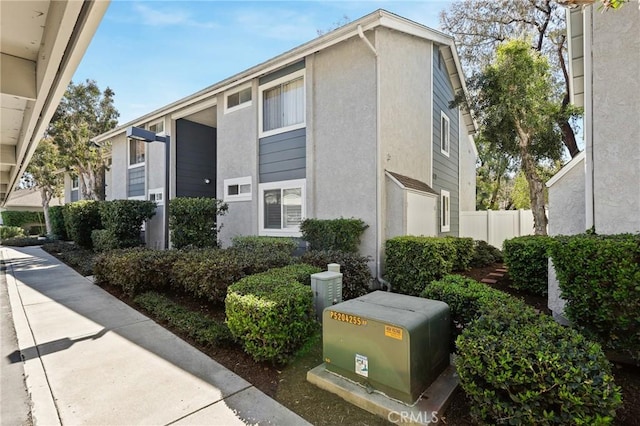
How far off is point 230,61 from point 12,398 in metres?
10.4

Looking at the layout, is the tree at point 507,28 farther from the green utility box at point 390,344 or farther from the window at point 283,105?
the green utility box at point 390,344

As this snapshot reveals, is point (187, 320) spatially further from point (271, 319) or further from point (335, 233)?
point (335, 233)

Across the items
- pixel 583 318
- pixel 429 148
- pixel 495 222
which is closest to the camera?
pixel 583 318

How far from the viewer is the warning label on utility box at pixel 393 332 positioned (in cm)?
292

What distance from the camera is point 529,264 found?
6070 millimetres

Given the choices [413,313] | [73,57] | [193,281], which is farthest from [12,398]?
[413,313]

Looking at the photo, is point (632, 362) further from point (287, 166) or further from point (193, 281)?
point (287, 166)

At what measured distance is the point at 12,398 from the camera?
334 centimetres

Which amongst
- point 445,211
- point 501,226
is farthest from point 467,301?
point 501,226

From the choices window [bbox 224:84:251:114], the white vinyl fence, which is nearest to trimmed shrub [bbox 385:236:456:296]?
window [bbox 224:84:251:114]

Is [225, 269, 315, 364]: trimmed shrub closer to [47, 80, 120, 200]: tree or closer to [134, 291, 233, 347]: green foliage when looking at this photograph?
[134, 291, 233, 347]: green foliage

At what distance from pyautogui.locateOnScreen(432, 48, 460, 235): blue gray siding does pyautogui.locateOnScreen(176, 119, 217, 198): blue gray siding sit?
1019 cm

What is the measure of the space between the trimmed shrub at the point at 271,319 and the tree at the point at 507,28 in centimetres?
1418

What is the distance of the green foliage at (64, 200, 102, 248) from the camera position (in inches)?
534
